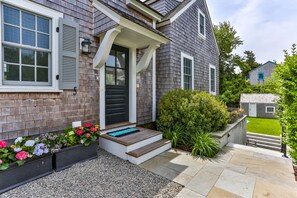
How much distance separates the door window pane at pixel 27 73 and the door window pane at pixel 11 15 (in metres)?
0.79

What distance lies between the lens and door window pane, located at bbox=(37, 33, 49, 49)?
3042mm

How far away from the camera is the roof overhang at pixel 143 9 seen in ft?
16.0

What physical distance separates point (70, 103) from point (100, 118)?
2.84 feet

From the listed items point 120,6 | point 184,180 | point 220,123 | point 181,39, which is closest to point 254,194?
point 184,180

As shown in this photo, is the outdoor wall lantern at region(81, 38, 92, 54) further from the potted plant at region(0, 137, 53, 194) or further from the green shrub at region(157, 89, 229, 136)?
the green shrub at region(157, 89, 229, 136)

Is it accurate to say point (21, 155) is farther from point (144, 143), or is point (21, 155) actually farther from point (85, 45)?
point (85, 45)

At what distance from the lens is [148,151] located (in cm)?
351

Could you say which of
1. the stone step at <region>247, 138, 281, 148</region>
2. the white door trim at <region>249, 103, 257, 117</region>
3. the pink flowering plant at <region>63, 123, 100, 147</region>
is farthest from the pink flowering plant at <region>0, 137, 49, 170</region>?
the white door trim at <region>249, 103, 257, 117</region>

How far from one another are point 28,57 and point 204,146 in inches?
168

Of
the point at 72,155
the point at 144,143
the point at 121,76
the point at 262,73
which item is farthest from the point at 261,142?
the point at 262,73

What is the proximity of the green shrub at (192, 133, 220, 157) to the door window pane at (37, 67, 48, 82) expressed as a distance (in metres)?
3.74

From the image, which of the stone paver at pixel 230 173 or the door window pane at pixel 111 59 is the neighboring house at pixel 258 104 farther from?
the door window pane at pixel 111 59

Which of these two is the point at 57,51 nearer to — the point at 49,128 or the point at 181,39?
the point at 49,128

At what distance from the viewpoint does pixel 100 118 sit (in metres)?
4.09
